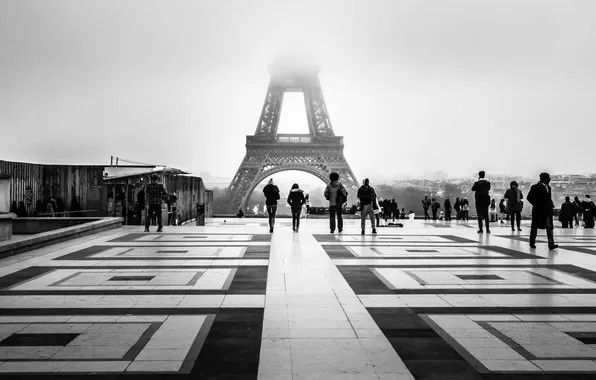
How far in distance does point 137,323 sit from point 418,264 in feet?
17.0

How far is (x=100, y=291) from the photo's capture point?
20.3 feet

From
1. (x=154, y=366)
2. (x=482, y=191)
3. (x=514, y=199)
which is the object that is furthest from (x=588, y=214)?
(x=154, y=366)

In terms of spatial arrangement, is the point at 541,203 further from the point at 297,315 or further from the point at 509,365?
the point at 509,365

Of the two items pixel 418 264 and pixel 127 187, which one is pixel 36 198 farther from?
pixel 418 264

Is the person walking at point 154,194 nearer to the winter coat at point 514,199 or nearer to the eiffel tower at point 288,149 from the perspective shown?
the winter coat at point 514,199

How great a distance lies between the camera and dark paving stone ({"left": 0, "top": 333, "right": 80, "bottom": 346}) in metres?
4.10

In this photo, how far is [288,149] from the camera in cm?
4638

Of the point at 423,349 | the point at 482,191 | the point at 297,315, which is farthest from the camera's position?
the point at 482,191

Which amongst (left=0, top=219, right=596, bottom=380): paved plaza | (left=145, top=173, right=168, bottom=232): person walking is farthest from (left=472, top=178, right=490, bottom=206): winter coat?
(left=145, top=173, right=168, bottom=232): person walking

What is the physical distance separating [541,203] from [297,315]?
303 inches

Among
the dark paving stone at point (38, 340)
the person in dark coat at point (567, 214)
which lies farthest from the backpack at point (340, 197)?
the dark paving stone at point (38, 340)

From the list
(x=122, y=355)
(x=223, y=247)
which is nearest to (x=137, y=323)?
(x=122, y=355)

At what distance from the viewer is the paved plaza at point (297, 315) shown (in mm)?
3633

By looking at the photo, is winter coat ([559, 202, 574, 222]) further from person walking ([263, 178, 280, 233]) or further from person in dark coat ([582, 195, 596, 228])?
person walking ([263, 178, 280, 233])
